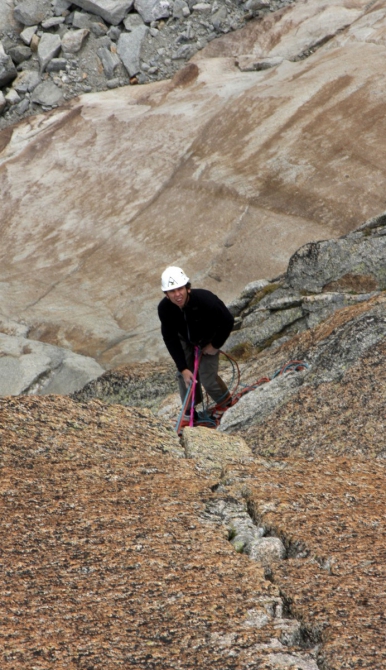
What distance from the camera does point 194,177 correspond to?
21.8 m

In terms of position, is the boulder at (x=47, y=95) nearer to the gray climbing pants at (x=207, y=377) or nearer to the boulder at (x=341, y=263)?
the boulder at (x=341, y=263)

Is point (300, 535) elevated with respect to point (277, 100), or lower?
elevated

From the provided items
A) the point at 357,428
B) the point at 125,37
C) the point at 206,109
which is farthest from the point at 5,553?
the point at 125,37


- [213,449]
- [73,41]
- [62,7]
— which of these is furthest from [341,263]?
[62,7]

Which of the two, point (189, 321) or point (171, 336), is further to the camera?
point (171, 336)

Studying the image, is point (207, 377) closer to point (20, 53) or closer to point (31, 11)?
point (20, 53)

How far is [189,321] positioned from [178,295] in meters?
0.58

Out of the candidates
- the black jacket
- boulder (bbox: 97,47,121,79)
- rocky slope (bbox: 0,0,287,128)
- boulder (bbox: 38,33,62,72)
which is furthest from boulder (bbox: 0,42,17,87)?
the black jacket

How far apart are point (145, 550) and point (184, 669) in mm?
983

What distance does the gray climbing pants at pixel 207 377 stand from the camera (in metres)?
8.22

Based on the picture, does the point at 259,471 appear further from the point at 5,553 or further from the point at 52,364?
the point at 52,364

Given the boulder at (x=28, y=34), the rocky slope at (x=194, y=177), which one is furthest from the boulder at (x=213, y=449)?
the boulder at (x=28, y=34)

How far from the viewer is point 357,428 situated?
220 inches

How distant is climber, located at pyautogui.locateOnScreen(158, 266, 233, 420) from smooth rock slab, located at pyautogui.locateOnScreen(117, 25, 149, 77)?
24.2 metres
